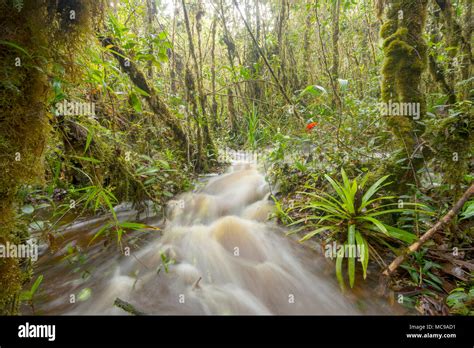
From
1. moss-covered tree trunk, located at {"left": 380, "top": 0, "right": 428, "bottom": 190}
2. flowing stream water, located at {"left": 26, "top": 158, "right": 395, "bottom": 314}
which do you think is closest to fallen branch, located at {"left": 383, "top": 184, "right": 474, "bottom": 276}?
flowing stream water, located at {"left": 26, "top": 158, "right": 395, "bottom": 314}

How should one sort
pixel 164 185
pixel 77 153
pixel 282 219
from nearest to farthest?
pixel 77 153, pixel 282 219, pixel 164 185

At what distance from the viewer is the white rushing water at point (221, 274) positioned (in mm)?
1987

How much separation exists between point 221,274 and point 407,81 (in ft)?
9.42

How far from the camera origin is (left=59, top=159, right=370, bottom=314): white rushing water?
1987 mm

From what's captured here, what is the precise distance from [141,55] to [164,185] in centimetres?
189

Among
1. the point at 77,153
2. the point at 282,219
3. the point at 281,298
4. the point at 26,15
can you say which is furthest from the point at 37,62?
the point at 282,219

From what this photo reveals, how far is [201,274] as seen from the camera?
2.41 m

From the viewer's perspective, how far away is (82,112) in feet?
7.00

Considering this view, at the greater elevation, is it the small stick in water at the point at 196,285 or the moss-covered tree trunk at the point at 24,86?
the moss-covered tree trunk at the point at 24,86

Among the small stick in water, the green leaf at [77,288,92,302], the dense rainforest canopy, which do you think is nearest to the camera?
the dense rainforest canopy

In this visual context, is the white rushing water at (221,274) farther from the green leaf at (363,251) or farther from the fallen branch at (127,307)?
the green leaf at (363,251)

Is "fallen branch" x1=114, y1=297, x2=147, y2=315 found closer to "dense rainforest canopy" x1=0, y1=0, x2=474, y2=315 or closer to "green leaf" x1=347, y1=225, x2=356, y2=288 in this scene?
"dense rainforest canopy" x1=0, y1=0, x2=474, y2=315

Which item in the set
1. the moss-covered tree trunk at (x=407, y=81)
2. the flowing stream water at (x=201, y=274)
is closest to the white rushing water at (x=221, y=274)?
the flowing stream water at (x=201, y=274)

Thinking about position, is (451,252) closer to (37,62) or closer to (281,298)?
(281,298)
